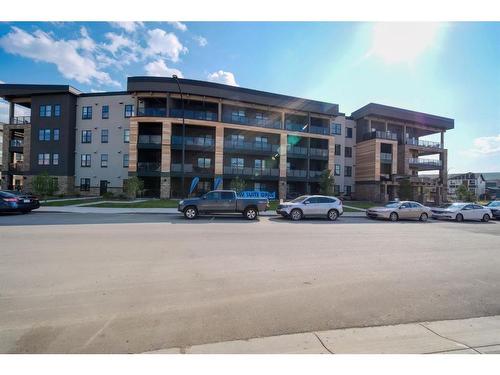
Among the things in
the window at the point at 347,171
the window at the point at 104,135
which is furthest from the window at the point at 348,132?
the window at the point at 104,135

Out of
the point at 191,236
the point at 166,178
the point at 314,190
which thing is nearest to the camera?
the point at 191,236

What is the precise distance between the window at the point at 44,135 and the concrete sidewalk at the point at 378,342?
41116 millimetres

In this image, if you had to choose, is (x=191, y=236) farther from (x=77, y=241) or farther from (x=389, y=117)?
(x=389, y=117)

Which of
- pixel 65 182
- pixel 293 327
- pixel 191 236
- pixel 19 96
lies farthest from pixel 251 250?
pixel 19 96

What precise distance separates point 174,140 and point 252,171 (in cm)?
1050

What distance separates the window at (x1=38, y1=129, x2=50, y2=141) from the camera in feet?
108

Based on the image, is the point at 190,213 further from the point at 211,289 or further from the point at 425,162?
the point at 425,162

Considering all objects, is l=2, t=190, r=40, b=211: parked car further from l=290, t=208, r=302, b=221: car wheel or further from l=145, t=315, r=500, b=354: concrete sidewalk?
l=145, t=315, r=500, b=354: concrete sidewalk

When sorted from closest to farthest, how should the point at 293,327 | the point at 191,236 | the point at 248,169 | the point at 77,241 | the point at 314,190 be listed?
the point at 293,327, the point at 77,241, the point at 191,236, the point at 248,169, the point at 314,190

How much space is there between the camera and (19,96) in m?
33.5

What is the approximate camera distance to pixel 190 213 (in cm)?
1548

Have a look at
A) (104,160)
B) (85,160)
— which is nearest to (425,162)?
(104,160)

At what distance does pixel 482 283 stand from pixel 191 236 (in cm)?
846

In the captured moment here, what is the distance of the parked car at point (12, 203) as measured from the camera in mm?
15492
